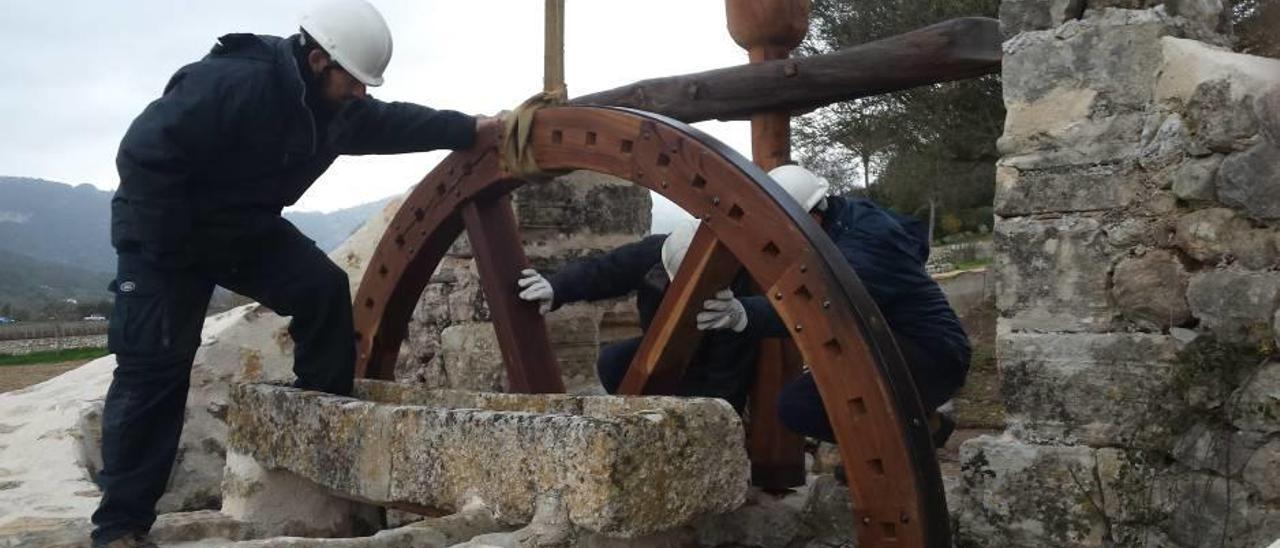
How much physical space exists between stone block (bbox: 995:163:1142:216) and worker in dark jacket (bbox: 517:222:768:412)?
1068mm

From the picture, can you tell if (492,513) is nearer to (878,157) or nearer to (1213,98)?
(1213,98)

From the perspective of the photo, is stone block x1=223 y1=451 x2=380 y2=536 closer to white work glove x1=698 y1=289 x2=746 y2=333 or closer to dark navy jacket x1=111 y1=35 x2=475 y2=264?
dark navy jacket x1=111 y1=35 x2=475 y2=264

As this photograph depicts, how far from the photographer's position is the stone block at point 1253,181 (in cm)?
315

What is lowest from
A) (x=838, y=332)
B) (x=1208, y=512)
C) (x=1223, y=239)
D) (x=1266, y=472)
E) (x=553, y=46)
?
(x=1208, y=512)

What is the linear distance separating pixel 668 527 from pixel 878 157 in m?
14.1

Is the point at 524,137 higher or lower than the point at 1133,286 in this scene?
higher

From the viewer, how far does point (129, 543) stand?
345 centimetres

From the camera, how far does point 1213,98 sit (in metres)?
3.23

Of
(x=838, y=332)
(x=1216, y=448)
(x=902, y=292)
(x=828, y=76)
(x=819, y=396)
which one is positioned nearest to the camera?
(x=838, y=332)

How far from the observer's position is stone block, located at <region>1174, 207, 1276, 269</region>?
3201mm

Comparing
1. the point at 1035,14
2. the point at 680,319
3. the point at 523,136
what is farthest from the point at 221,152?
the point at 1035,14

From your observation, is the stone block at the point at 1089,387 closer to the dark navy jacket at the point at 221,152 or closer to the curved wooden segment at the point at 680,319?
the curved wooden segment at the point at 680,319

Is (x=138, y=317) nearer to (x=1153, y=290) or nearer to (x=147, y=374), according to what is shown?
(x=147, y=374)

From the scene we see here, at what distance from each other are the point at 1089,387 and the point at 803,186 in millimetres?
1116
